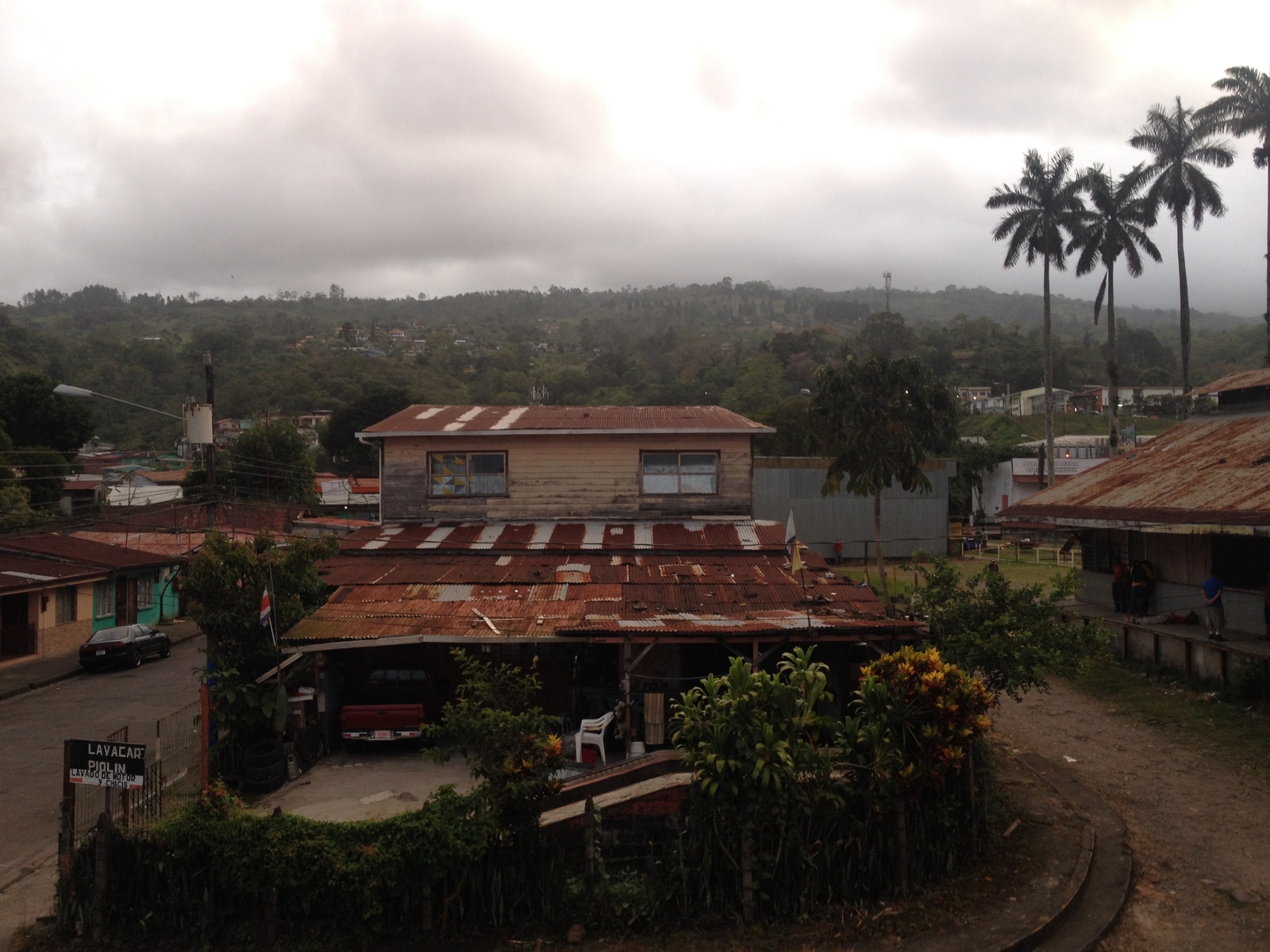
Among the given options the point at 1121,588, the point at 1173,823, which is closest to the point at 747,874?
the point at 1173,823

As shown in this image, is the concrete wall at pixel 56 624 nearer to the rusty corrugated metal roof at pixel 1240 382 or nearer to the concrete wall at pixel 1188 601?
the concrete wall at pixel 1188 601

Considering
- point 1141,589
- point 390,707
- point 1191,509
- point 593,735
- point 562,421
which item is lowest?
point 593,735

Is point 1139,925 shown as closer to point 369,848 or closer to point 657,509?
point 369,848

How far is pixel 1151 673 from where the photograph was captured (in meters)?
16.6

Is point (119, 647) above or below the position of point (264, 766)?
below

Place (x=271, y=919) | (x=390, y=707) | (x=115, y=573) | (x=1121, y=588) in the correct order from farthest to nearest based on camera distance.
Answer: (x=115, y=573), (x=1121, y=588), (x=390, y=707), (x=271, y=919)

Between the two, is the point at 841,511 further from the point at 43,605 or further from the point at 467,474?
the point at 43,605

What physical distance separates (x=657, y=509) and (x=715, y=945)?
13.0 metres

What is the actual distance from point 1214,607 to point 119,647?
26566 mm

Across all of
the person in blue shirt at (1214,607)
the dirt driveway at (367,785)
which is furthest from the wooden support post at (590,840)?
the person in blue shirt at (1214,607)

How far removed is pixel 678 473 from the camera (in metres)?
20.5

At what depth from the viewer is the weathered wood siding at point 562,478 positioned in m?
20.3

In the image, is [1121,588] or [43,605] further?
[43,605]

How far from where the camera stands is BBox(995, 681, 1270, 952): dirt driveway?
8.02 metres
